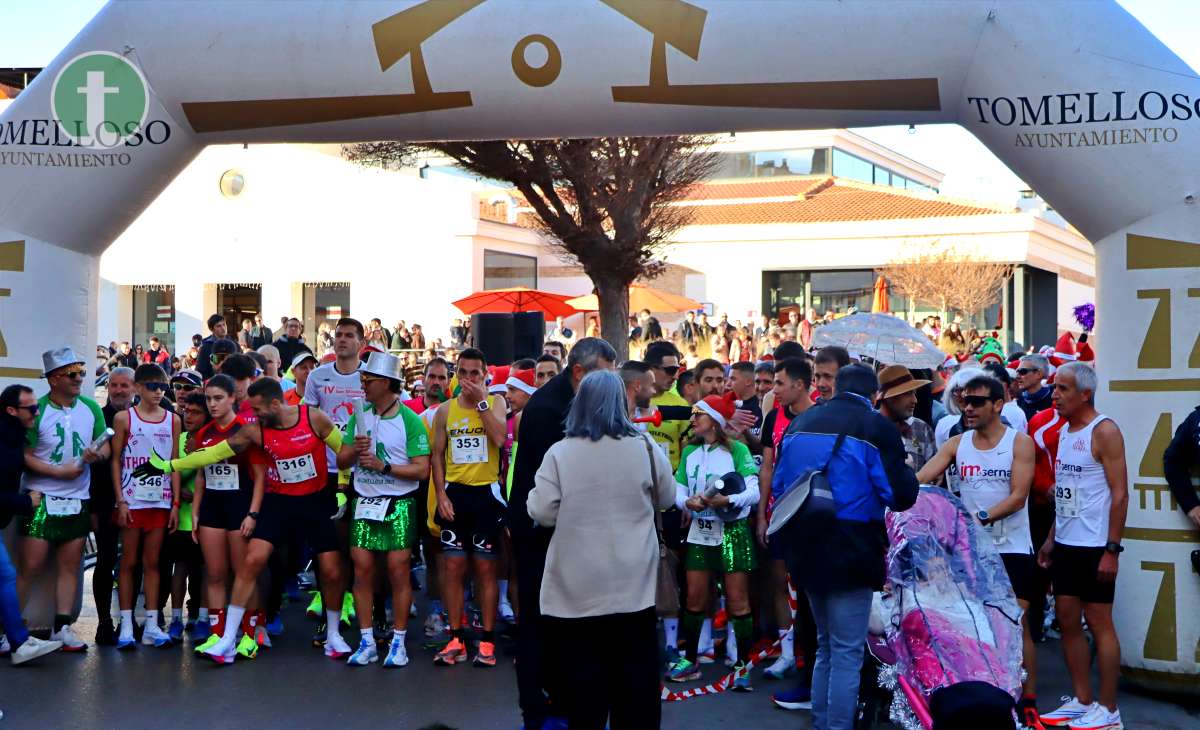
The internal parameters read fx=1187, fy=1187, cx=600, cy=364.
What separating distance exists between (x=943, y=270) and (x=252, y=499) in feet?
104

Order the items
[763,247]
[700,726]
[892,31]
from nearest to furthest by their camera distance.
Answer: [700,726] < [892,31] < [763,247]

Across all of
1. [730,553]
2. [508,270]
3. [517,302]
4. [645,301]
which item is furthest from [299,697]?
[508,270]

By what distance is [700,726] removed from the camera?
6309 mm

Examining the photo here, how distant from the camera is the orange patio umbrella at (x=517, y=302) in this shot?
2077cm

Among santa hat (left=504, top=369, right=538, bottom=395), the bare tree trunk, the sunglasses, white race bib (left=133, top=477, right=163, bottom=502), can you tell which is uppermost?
the bare tree trunk

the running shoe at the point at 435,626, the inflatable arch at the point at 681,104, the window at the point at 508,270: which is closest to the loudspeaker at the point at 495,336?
the running shoe at the point at 435,626

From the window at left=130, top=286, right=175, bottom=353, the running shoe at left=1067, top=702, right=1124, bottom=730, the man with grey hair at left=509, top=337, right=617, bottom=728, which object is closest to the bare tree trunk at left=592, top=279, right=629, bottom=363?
the man with grey hair at left=509, top=337, right=617, bottom=728

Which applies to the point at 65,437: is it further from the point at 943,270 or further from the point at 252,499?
the point at 943,270

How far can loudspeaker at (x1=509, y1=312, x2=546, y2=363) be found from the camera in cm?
1655

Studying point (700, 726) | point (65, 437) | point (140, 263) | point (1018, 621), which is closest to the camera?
point (1018, 621)

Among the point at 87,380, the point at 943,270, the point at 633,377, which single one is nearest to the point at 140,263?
the point at 943,270

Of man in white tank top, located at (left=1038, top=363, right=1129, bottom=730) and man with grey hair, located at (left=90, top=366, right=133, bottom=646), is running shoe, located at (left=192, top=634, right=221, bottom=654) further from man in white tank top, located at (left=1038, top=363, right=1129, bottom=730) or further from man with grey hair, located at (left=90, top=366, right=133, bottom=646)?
man in white tank top, located at (left=1038, top=363, right=1129, bottom=730)

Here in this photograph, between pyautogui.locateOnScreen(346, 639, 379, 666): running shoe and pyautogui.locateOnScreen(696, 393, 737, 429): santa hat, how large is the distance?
2.61 meters

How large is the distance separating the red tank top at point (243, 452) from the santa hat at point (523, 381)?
1714 mm
